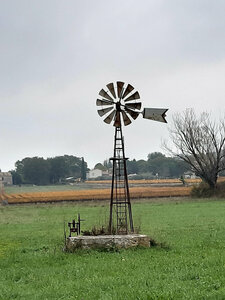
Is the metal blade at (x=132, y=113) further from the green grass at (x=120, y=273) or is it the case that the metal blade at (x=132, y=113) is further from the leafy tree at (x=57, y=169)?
the leafy tree at (x=57, y=169)

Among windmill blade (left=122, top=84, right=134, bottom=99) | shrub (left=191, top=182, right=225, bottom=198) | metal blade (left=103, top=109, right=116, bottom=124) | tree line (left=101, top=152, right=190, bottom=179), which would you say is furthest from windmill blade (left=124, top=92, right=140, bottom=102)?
tree line (left=101, top=152, right=190, bottom=179)

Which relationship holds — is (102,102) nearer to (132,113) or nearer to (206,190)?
(132,113)

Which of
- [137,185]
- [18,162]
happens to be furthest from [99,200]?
[18,162]

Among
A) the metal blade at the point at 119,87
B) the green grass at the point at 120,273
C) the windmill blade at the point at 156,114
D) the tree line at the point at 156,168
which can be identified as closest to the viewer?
the green grass at the point at 120,273

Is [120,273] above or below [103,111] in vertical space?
below

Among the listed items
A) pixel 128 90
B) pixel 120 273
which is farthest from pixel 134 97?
pixel 120 273

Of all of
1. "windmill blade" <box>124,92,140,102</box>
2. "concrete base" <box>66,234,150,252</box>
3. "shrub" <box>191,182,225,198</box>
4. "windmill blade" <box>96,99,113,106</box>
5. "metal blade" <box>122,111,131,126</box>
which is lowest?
"concrete base" <box>66,234,150,252</box>

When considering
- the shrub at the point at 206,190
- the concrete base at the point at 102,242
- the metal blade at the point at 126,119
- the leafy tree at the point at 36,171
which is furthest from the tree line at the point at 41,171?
the concrete base at the point at 102,242

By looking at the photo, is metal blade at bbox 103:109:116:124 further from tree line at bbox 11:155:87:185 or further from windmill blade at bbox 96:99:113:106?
tree line at bbox 11:155:87:185

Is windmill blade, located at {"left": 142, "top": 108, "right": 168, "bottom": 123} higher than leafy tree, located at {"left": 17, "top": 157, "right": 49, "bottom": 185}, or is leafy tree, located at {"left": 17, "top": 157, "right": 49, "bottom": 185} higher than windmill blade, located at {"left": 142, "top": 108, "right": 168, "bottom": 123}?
leafy tree, located at {"left": 17, "top": 157, "right": 49, "bottom": 185}

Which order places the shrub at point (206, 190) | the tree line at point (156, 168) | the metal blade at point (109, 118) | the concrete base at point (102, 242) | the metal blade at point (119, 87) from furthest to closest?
the tree line at point (156, 168) < the shrub at point (206, 190) < the metal blade at point (109, 118) < the metal blade at point (119, 87) < the concrete base at point (102, 242)

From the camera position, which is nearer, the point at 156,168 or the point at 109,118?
the point at 109,118

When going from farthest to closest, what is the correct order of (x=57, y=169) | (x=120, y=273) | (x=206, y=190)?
(x=57, y=169) < (x=206, y=190) < (x=120, y=273)

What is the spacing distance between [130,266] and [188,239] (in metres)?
5.42
